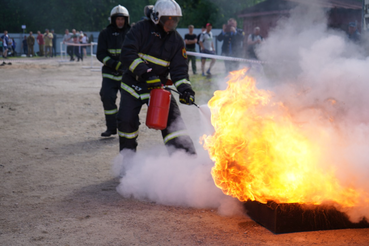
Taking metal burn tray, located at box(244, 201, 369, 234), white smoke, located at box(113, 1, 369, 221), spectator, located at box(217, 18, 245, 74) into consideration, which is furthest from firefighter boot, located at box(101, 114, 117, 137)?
spectator, located at box(217, 18, 245, 74)

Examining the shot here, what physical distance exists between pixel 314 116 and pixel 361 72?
0.69 metres

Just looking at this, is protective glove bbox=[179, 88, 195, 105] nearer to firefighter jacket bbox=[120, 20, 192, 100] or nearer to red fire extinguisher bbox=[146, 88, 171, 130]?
firefighter jacket bbox=[120, 20, 192, 100]

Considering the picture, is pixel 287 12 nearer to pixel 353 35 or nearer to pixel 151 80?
pixel 353 35

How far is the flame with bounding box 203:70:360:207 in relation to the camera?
11.5 ft

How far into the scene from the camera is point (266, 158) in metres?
3.66

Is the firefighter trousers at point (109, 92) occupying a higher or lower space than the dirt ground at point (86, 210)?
higher

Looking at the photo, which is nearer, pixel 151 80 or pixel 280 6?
pixel 151 80

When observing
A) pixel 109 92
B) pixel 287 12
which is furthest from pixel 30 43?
pixel 109 92

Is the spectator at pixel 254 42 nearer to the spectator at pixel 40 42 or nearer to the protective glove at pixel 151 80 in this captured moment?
the protective glove at pixel 151 80

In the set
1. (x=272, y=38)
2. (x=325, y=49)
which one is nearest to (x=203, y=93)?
(x=272, y=38)

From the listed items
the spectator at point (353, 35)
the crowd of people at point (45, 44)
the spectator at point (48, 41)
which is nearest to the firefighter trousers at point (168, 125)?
the spectator at point (353, 35)

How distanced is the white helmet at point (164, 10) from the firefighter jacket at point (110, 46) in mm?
2123

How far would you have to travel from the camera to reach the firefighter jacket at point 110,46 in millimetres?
6754

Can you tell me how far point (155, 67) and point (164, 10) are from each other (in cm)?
64
